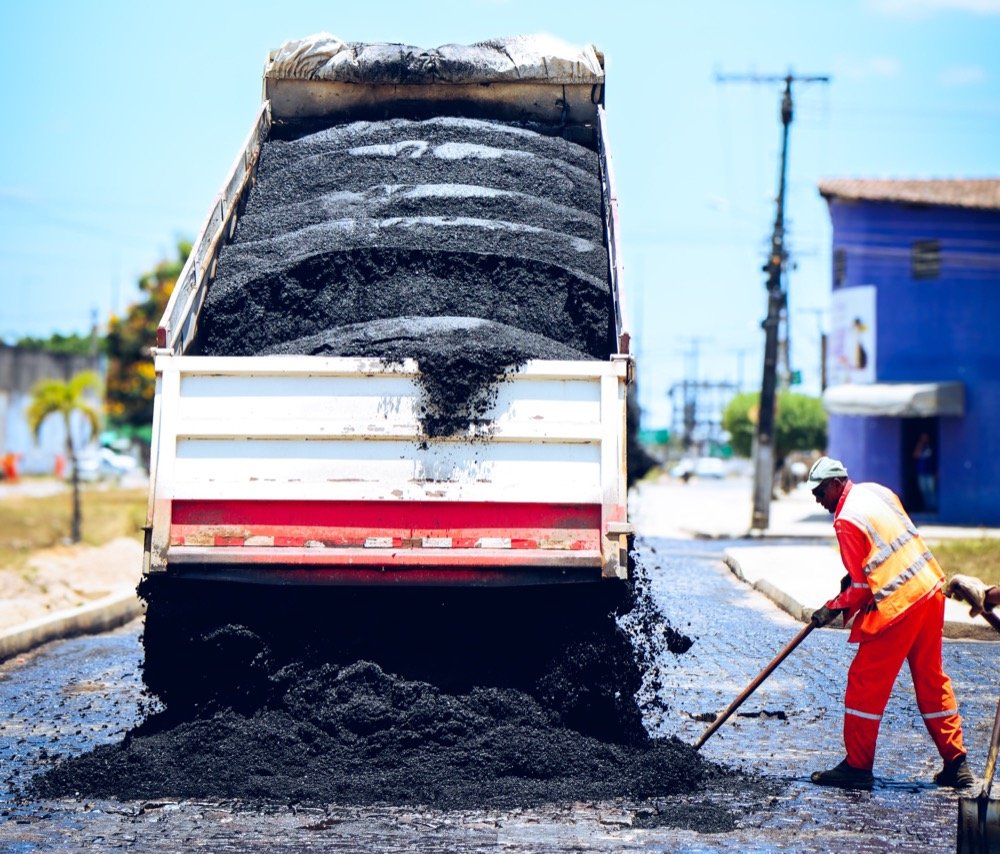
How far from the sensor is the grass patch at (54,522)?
64.4 feet

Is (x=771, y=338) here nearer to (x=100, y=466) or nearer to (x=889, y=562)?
(x=889, y=562)

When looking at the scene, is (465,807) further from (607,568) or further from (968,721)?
(968,721)

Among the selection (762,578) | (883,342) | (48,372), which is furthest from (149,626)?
(48,372)

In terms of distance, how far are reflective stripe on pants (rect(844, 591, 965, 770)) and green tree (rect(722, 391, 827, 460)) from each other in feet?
134

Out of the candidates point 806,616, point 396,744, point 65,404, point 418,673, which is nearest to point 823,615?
point 418,673

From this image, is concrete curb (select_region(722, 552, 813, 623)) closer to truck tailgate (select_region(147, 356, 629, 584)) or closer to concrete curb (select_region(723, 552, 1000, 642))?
concrete curb (select_region(723, 552, 1000, 642))

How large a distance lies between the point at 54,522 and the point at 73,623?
45.8 ft

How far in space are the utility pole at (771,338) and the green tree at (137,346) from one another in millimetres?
15534

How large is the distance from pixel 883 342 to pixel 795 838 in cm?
2433

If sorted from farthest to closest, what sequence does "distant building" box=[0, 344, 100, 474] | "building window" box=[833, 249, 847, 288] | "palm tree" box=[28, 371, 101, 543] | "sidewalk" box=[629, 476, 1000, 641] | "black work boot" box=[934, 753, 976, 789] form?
"distant building" box=[0, 344, 100, 474]
"building window" box=[833, 249, 847, 288]
"palm tree" box=[28, 371, 101, 543]
"sidewalk" box=[629, 476, 1000, 641]
"black work boot" box=[934, 753, 976, 789]

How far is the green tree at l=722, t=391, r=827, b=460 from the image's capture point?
155ft

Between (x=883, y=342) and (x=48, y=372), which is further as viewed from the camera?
(x=48, y=372)

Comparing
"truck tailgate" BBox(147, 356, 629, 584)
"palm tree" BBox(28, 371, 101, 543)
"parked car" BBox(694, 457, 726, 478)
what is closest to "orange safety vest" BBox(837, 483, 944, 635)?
"truck tailgate" BBox(147, 356, 629, 584)

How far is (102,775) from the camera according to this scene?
5.63 m
